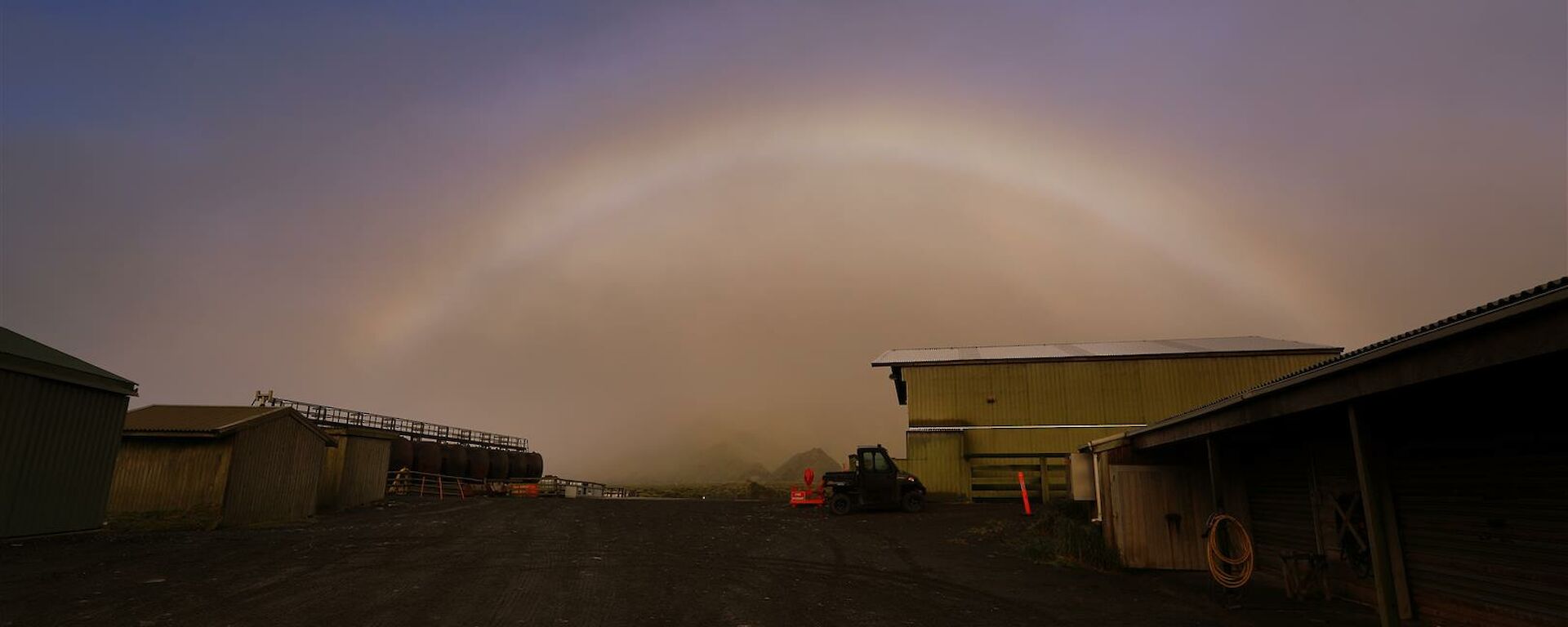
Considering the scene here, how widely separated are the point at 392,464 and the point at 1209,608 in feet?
122

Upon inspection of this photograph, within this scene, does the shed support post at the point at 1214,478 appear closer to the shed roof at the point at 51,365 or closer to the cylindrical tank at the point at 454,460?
the shed roof at the point at 51,365

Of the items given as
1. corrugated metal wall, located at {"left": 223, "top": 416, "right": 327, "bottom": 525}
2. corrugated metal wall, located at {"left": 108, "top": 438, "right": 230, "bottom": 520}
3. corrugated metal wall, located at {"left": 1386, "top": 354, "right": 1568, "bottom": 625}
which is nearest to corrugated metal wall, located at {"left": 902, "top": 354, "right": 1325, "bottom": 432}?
corrugated metal wall, located at {"left": 1386, "top": 354, "right": 1568, "bottom": 625}

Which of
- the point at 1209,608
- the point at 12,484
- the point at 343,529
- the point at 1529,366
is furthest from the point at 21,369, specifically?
the point at 1529,366

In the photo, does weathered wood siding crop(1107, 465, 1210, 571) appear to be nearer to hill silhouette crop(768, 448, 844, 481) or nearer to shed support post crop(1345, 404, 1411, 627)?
shed support post crop(1345, 404, 1411, 627)

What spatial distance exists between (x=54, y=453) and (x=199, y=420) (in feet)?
19.1

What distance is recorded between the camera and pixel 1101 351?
33750 millimetres

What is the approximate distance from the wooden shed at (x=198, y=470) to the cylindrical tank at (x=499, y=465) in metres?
23.8

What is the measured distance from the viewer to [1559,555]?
7906mm

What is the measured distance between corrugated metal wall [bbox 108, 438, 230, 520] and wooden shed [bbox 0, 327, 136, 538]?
194 centimetres

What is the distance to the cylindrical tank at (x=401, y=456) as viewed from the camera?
3697 cm

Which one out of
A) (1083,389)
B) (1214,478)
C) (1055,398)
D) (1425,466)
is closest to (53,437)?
(1214,478)

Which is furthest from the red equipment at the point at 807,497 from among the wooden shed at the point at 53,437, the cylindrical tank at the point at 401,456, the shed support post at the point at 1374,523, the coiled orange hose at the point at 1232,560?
the cylindrical tank at the point at 401,456

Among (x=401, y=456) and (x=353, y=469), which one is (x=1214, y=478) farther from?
(x=401, y=456)

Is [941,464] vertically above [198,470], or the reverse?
[941,464]
